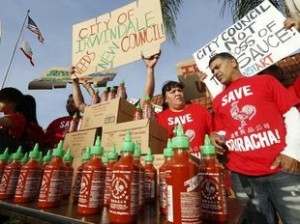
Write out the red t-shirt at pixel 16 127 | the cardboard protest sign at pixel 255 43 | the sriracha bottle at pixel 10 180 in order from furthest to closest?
the cardboard protest sign at pixel 255 43, the red t-shirt at pixel 16 127, the sriracha bottle at pixel 10 180

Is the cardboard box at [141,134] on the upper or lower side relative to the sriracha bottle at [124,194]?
upper

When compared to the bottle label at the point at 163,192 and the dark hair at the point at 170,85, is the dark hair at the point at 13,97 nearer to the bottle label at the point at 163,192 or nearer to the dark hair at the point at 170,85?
the dark hair at the point at 170,85

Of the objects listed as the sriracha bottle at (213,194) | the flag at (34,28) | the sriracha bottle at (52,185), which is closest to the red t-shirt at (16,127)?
the sriracha bottle at (52,185)

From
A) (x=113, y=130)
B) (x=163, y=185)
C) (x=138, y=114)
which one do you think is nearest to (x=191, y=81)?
(x=138, y=114)

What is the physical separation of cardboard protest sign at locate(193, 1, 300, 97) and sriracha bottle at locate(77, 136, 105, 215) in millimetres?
1683

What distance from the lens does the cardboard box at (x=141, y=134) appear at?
5.67ft

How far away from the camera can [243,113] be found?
69.1 inches

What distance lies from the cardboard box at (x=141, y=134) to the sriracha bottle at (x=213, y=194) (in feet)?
2.28

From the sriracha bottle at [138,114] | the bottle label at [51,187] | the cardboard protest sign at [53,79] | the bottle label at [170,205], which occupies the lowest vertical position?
the bottle label at [170,205]

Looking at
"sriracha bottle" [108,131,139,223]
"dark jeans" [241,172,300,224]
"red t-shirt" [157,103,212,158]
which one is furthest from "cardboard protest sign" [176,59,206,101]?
"sriracha bottle" [108,131,139,223]

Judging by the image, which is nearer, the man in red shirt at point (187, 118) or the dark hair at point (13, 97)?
the man in red shirt at point (187, 118)

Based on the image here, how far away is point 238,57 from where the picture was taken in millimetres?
2572

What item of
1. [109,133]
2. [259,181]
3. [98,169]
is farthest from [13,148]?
[259,181]

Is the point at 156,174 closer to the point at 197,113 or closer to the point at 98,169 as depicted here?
the point at 98,169
